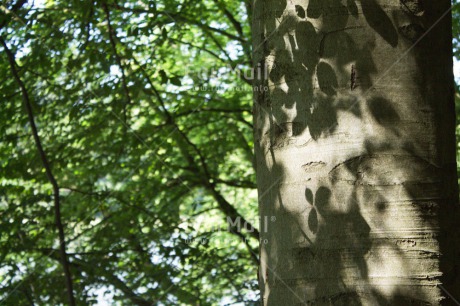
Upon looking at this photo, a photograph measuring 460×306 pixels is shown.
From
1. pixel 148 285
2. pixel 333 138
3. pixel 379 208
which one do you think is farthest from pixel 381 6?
pixel 148 285

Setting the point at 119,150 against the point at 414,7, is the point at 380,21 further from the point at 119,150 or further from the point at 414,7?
the point at 119,150

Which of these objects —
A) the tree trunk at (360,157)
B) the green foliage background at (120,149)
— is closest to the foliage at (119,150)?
the green foliage background at (120,149)

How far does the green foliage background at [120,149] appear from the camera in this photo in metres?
4.96

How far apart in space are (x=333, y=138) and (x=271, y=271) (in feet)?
1.27

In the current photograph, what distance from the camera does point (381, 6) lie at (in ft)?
5.20

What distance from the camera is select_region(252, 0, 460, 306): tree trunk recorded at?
1.45 metres

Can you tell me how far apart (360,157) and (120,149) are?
16.1 ft

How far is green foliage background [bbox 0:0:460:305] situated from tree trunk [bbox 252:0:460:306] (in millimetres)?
2680

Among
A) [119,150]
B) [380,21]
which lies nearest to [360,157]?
[380,21]

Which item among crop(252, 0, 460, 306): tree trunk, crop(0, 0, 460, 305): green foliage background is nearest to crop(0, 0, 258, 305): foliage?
crop(0, 0, 460, 305): green foliage background

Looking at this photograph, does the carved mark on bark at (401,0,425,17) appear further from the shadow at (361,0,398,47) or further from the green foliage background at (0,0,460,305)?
the green foliage background at (0,0,460,305)

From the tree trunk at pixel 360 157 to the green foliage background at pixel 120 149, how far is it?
8.79 feet

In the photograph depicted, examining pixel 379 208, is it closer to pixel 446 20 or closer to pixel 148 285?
pixel 446 20

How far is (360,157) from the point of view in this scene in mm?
1472
